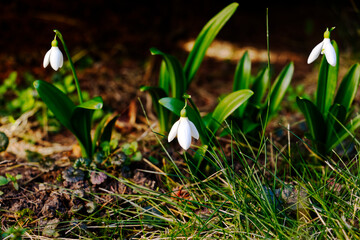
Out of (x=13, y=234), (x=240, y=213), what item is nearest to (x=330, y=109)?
(x=240, y=213)

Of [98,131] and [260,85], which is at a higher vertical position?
[260,85]

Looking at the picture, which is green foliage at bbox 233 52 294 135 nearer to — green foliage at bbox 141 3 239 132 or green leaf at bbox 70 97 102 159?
green foliage at bbox 141 3 239 132

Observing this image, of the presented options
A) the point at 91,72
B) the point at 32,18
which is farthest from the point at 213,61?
the point at 32,18

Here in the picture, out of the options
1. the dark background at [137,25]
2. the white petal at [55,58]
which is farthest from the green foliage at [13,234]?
the dark background at [137,25]

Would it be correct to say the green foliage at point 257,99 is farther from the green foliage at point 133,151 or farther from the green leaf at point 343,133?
the green foliage at point 133,151

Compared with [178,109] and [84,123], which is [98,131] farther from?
[178,109]

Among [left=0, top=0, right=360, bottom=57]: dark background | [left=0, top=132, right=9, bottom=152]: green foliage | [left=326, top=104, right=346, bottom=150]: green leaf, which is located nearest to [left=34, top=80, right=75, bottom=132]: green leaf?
[left=0, top=132, right=9, bottom=152]: green foliage
